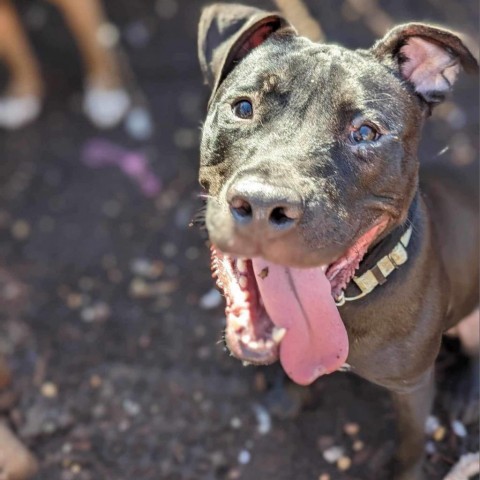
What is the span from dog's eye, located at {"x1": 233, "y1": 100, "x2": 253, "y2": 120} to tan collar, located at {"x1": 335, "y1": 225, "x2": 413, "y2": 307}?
26.3 inches

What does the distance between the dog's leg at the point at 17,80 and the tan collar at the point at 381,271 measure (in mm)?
3099

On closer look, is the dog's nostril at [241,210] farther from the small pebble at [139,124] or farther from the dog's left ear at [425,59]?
the small pebble at [139,124]

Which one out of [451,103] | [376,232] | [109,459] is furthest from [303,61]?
[451,103]

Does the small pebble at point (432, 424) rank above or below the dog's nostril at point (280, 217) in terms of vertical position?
below

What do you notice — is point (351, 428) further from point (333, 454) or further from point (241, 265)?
point (241, 265)

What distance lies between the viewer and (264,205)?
7.50 ft

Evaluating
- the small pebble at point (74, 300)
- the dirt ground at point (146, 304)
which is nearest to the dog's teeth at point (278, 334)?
the dirt ground at point (146, 304)

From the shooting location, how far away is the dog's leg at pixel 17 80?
5258mm

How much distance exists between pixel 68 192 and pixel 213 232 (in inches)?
102

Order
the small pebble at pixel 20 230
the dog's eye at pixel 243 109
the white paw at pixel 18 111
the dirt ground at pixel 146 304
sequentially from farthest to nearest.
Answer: the white paw at pixel 18 111
the small pebble at pixel 20 230
the dirt ground at pixel 146 304
the dog's eye at pixel 243 109

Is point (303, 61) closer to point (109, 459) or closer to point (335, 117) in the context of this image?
point (335, 117)

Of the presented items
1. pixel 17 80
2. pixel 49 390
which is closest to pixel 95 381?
pixel 49 390

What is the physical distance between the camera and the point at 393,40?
9.25 feet

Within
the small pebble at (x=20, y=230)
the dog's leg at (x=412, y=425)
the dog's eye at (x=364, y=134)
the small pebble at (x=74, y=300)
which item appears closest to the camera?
the dog's eye at (x=364, y=134)
